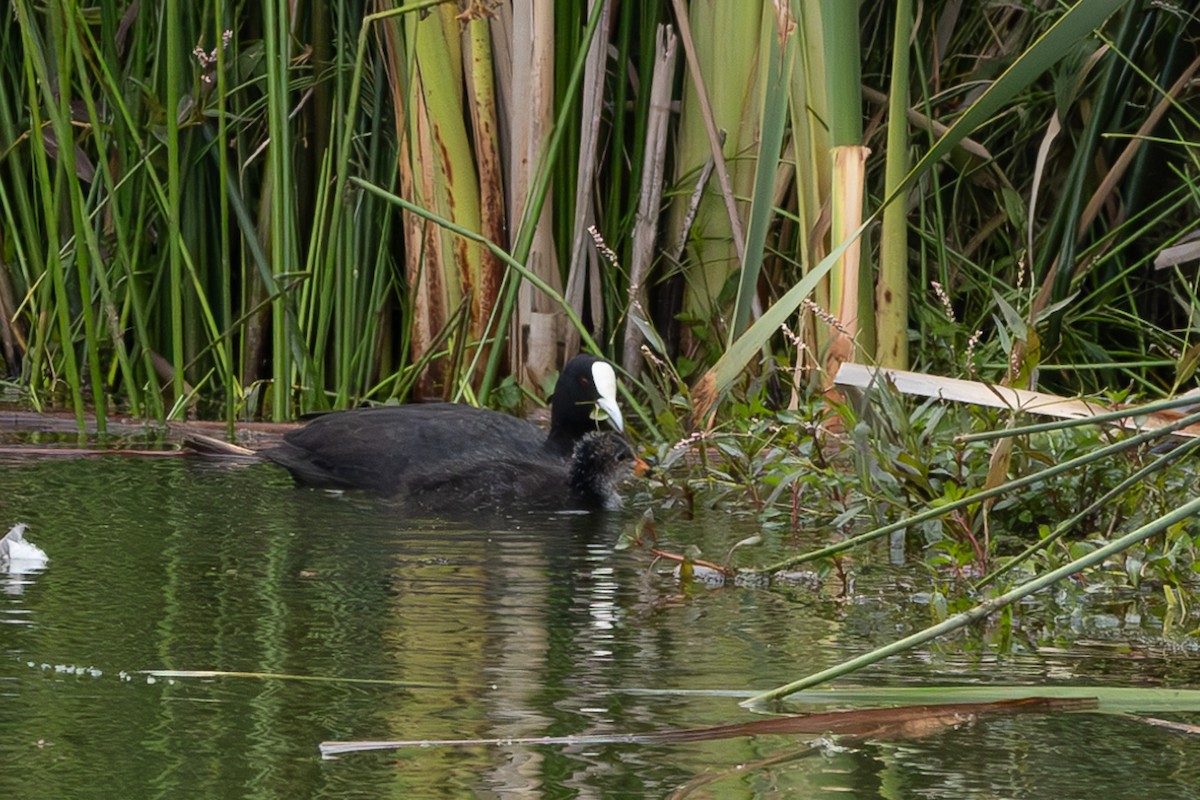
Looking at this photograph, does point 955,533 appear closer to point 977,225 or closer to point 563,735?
point 563,735

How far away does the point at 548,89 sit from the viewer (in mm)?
4930

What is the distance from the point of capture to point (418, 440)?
14.4ft

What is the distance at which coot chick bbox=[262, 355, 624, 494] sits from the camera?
431 centimetres

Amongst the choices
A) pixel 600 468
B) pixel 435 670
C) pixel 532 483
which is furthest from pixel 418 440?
pixel 435 670

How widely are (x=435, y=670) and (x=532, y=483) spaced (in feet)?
Answer: 6.38

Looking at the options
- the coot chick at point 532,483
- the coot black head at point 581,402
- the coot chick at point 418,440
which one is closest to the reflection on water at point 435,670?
the coot chick at point 532,483

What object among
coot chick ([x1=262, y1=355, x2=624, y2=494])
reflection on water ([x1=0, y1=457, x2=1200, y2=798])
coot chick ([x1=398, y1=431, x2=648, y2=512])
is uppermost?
coot chick ([x1=262, y1=355, x2=624, y2=494])

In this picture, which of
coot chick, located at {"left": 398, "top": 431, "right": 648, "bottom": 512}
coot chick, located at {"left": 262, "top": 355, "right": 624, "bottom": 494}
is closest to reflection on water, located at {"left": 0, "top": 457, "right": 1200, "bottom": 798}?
coot chick, located at {"left": 398, "top": 431, "right": 648, "bottom": 512}

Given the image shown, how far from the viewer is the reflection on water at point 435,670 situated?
186 cm

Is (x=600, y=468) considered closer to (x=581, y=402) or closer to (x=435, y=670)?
(x=581, y=402)

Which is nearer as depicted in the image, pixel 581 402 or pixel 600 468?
pixel 600 468

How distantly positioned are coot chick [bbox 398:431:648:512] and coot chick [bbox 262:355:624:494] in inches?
0.9

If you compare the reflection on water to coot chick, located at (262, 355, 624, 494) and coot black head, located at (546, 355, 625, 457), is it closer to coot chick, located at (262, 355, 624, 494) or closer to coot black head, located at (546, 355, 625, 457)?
coot chick, located at (262, 355, 624, 494)

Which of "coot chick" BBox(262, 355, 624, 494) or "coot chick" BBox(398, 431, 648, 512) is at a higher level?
Answer: "coot chick" BBox(262, 355, 624, 494)
